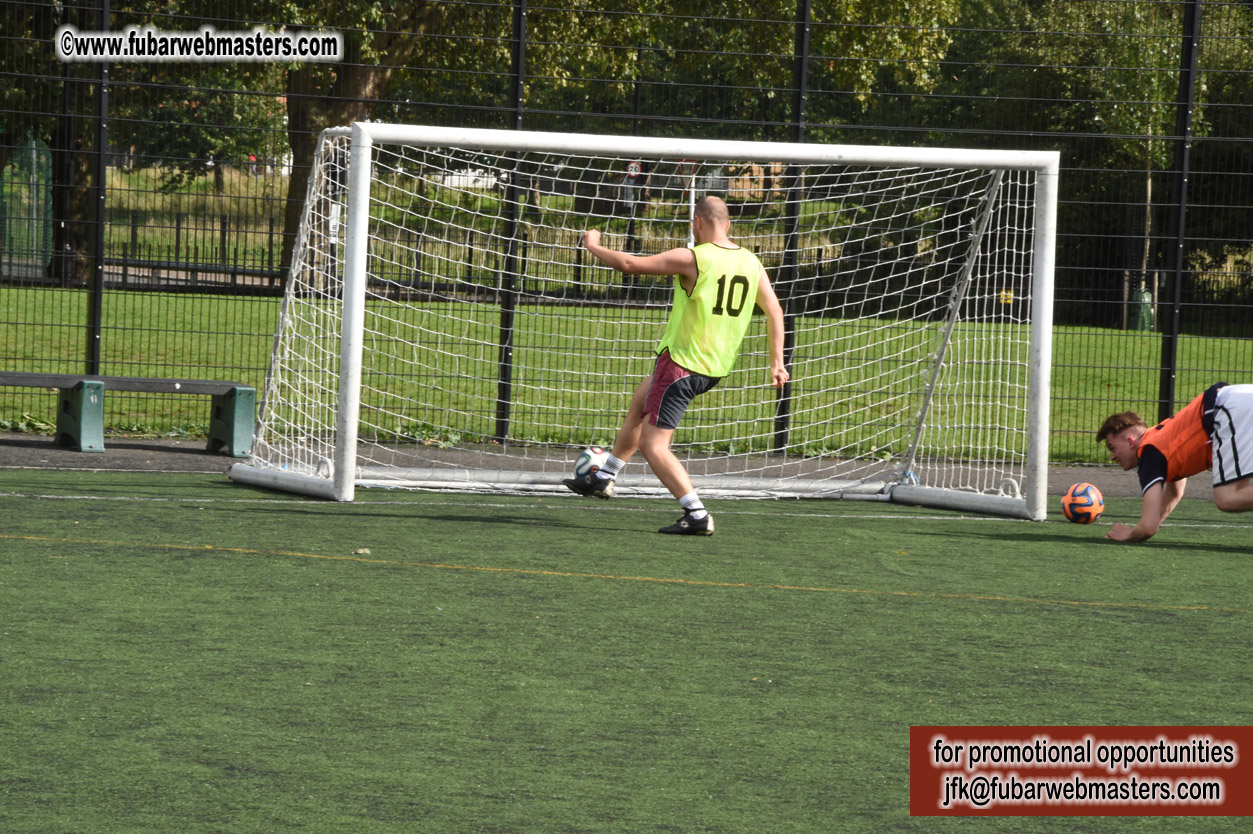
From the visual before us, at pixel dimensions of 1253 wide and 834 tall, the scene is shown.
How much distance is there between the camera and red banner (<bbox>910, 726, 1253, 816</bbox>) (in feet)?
11.7

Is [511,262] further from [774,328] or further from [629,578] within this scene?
[629,578]

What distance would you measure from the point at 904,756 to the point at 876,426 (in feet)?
23.6

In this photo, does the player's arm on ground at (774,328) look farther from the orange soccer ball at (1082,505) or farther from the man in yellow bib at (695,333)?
the orange soccer ball at (1082,505)

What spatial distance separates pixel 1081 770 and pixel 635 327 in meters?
7.11

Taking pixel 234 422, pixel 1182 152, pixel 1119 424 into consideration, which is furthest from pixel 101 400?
pixel 1182 152

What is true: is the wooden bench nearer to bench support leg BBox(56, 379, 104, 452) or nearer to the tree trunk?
bench support leg BBox(56, 379, 104, 452)

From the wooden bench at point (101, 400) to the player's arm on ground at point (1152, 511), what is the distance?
5567 millimetres

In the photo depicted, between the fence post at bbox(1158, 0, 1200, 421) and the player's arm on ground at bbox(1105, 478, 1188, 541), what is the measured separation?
11.0 ft

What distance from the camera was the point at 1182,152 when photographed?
1063 centimetres

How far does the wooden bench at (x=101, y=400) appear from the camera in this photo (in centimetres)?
956

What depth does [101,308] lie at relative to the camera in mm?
10156

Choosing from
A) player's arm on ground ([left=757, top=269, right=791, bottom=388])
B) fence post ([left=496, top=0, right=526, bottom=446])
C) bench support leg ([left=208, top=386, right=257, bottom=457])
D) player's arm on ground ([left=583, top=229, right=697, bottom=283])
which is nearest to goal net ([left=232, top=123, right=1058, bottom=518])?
fence post ([left=496, top=0, right=526, bottom=446])

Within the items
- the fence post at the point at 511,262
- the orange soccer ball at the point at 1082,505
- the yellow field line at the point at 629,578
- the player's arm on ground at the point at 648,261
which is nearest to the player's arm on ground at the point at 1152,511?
the orange soccer ball at the point at 1082,505

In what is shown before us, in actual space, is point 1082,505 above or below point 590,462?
below
